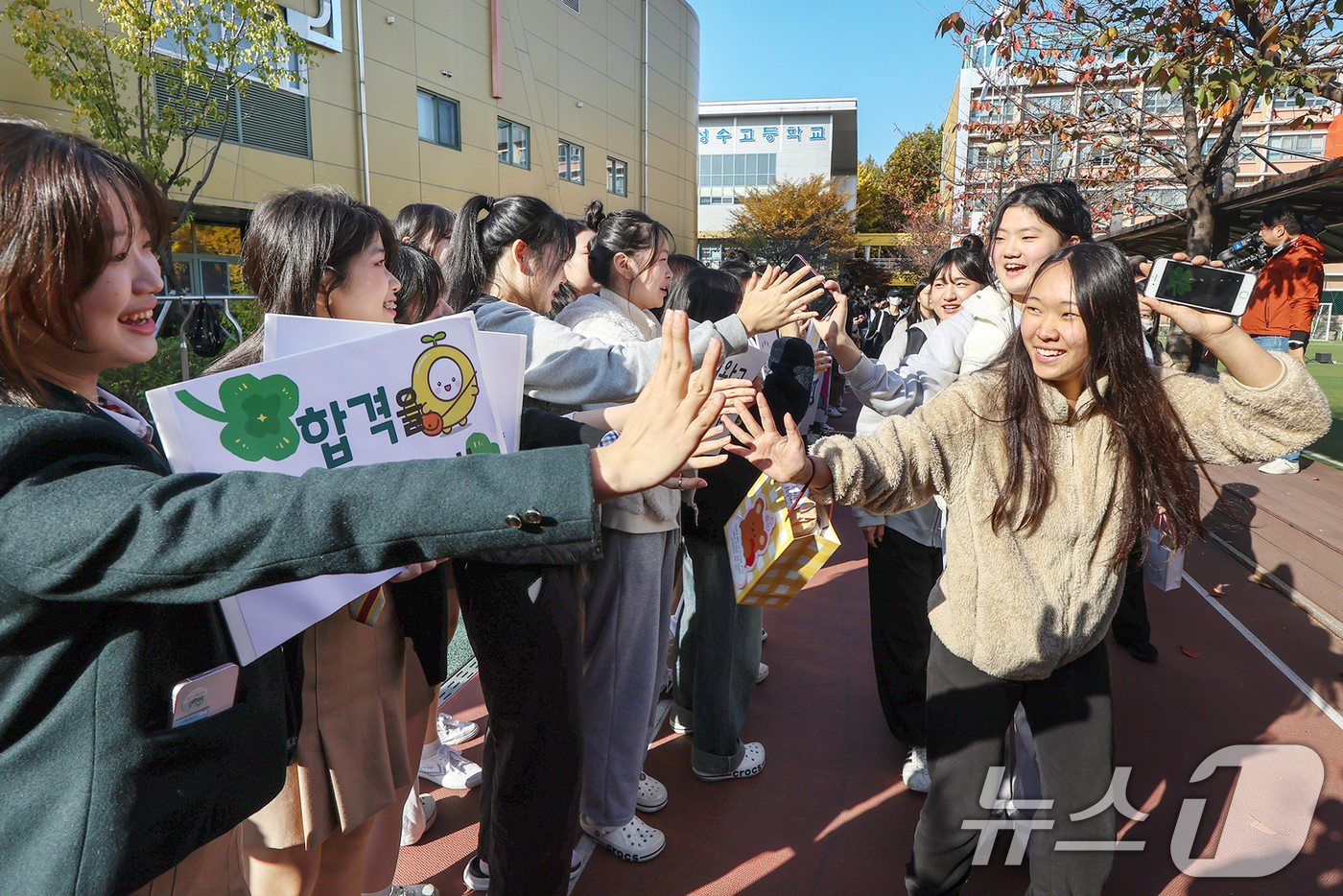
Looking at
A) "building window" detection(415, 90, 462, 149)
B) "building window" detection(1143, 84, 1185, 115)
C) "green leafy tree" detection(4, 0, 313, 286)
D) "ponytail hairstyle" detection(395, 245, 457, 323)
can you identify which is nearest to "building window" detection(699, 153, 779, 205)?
"building window" detection(1143, 84, 1185, 115)

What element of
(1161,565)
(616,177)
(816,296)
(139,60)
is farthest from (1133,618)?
(616,177)

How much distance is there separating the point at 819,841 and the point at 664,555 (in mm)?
1184

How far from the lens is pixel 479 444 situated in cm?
162

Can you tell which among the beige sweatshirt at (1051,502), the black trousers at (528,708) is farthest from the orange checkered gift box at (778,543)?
the black trousers at (528,708)

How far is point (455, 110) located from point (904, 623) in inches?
664

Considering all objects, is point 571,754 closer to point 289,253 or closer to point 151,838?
point 151,838

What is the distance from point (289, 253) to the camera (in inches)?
69.9

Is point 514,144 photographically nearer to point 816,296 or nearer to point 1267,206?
point 1267,206

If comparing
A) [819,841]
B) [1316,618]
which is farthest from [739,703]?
[1316,618]

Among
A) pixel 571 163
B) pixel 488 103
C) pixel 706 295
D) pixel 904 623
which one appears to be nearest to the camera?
pixel 706 295

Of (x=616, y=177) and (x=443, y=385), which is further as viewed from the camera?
(x=616, y=177)

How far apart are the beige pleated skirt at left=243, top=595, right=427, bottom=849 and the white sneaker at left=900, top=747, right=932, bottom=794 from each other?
1987 millimetres

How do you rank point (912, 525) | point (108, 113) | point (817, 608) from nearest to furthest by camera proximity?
point (912, 525) < point (817, 608) < point (108, 113)

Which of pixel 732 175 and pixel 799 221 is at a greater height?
pixel 732 175
